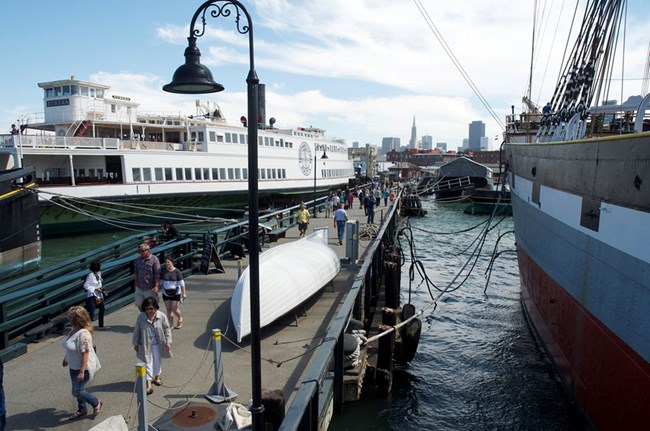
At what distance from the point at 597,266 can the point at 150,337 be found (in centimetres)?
722

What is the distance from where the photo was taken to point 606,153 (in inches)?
296

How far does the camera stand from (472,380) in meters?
11.4

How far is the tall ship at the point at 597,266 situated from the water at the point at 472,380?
2.54 ft

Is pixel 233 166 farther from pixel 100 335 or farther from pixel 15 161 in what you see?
pixel 100 335

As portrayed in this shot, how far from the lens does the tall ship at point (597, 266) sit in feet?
20.7

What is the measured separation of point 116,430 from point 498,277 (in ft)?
66.3

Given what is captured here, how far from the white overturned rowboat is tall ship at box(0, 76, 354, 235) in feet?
46.2

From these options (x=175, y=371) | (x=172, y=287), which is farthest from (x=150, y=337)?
(x=172, y=287)

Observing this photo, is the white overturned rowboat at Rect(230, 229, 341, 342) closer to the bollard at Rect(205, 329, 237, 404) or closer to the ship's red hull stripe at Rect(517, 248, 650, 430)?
the bollard at Rect(205, 329, 237, 404)

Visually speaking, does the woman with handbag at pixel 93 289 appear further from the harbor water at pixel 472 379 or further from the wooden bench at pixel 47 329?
the harbor water at pixel 472 379

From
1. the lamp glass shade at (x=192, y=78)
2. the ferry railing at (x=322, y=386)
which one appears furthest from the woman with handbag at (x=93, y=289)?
the lamp glass shade at (x=192, y=78)

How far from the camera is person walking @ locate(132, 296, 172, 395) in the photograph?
655 cm

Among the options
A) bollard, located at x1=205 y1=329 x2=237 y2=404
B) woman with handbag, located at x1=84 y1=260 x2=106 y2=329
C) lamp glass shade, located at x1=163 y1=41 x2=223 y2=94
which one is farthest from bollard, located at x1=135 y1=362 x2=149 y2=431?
woman with handbag, located at x1=84 y1=260 x2=106 y2=329

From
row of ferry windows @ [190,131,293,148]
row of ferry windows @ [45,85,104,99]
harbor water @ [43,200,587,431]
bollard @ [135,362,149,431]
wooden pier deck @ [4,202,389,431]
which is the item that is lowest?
harbor water @ [43,200,587,431]
